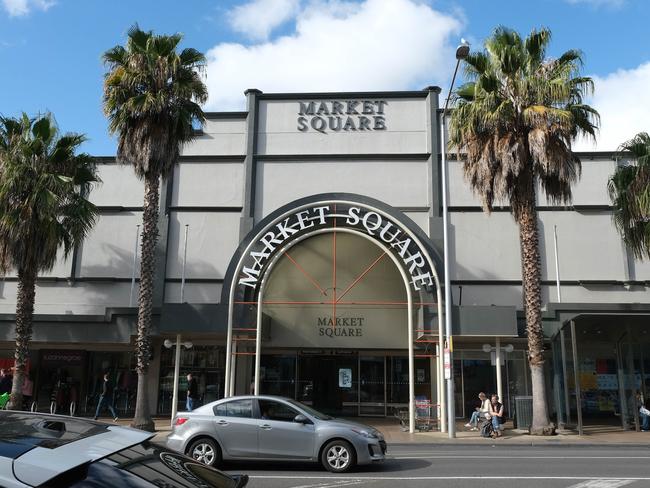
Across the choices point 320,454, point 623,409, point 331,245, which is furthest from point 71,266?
point 623,409

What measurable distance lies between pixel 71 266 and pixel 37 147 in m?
8.70

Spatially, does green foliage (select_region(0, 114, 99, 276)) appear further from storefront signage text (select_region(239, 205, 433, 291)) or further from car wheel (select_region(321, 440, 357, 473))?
car wheel (select_region(321, 440, 357, 473))

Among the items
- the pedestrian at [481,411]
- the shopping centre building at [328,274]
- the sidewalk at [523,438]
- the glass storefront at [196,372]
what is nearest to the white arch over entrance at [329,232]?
the shopping centre building at [328,274]

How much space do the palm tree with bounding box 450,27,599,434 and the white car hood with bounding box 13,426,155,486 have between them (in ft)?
62.9

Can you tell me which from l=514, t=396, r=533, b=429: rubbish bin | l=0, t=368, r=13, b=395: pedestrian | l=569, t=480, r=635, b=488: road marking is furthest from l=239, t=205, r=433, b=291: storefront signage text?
l=569, t=480, r=635, b=488: road marking

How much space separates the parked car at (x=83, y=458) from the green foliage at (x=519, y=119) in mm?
18996

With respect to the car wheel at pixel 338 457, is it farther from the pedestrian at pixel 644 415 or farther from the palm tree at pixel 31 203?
the pedestrian at pixel 644 415

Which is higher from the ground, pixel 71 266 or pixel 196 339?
pixel 71 266

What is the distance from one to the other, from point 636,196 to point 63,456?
22.1 meters

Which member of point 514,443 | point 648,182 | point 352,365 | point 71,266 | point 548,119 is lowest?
point 514,443

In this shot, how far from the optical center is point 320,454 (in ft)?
39.1

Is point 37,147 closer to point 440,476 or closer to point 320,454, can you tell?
point 320,454

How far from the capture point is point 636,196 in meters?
21.1

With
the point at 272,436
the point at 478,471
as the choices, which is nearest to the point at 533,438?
the point at 478,471
